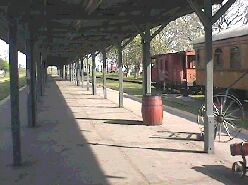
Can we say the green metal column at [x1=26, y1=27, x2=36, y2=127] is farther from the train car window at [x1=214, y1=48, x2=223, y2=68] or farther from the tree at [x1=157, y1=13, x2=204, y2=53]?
the tree at [x1=157, y1=13, x2=204, y2=53]

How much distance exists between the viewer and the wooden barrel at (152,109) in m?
13.4

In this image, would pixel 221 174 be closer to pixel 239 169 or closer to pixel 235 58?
pixel 239 169

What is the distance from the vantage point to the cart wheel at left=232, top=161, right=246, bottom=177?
720cm

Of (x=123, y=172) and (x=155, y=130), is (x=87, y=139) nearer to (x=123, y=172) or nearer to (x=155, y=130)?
(x=155, y=130)

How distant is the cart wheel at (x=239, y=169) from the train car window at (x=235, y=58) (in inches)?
452

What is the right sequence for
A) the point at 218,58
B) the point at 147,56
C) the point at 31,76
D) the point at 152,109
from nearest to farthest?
the point at 31,76 < the point at 152,109 < the point at 147,56 < the point at 218,58

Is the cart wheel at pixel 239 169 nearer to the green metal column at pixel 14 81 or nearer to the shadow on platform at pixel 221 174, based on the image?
the shadow on platform at pixel 221 174

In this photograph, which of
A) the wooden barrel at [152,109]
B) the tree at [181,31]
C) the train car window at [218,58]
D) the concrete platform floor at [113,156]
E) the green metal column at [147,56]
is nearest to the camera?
the concrete platform floor at [113,156]

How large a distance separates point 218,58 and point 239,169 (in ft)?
45.2

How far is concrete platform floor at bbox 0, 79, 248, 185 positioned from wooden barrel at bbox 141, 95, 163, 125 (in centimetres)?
33

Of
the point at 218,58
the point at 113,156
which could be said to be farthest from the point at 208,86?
the point at 218,58

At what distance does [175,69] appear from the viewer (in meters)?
32.0

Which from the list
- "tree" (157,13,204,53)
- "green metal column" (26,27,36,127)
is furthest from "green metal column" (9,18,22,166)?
"tree" (157,13,204,53)

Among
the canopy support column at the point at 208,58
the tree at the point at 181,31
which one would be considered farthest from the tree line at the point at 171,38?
the canopy support column at the point at 208,58
